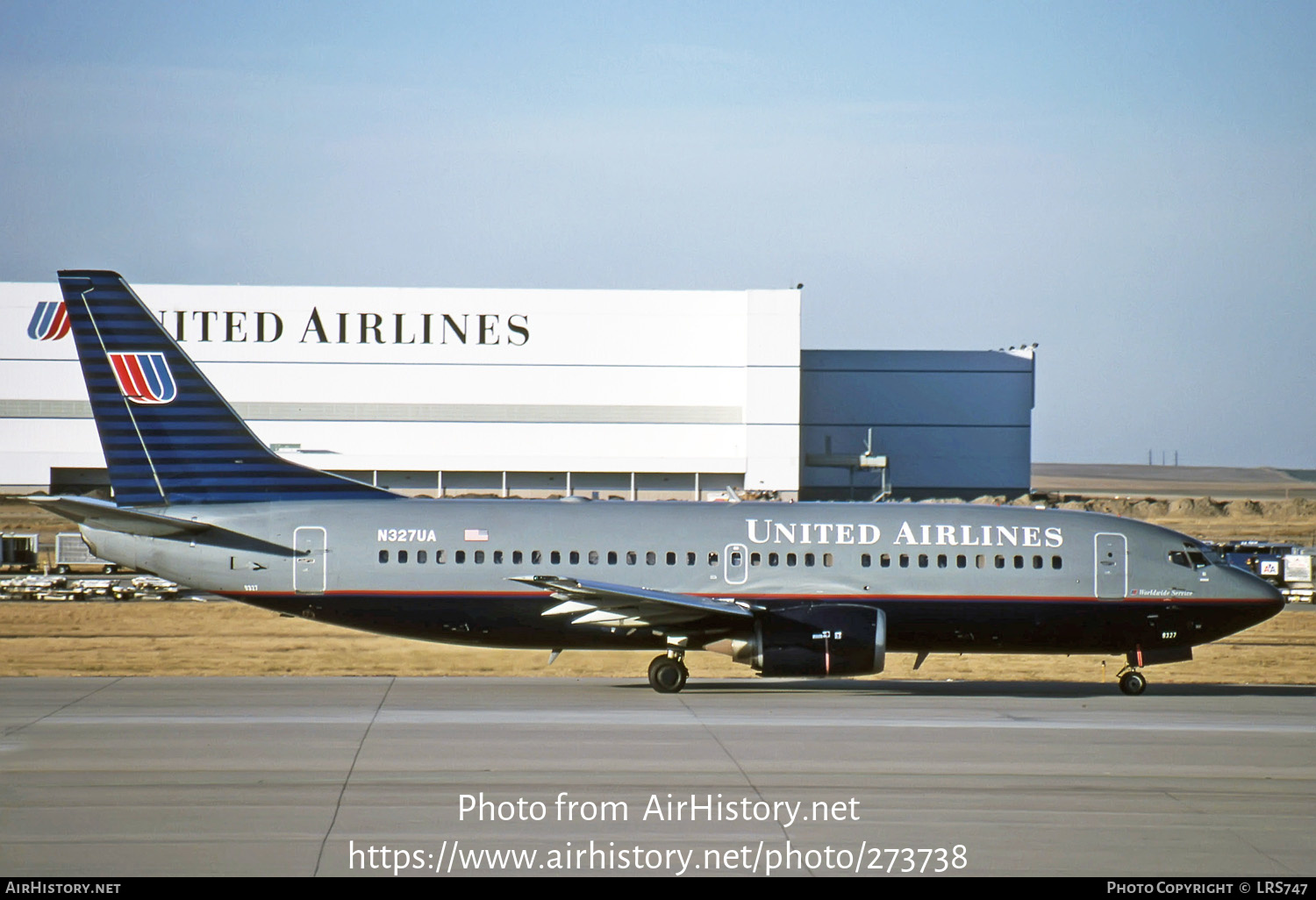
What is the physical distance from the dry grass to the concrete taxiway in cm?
385

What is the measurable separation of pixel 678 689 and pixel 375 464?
58314 mm

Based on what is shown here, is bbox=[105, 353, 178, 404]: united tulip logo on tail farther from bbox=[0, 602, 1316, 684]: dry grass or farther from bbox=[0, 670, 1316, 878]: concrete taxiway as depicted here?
bbox=[0, 602, 1316, 684]: dry grass

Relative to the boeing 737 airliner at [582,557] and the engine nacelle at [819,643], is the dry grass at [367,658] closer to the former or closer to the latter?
the boeing 737 airliner at [582,557]

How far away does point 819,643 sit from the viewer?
2261 cm

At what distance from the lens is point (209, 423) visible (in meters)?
24.8

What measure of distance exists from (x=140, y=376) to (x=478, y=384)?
185ft

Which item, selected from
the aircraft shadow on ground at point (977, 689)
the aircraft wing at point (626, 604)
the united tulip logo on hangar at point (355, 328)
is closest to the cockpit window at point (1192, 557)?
the aircraft shadow on ground at point (977, 689)

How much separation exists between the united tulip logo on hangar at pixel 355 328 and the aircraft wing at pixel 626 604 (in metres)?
58.5

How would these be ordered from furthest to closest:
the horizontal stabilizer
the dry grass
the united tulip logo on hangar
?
1. the united tulip logo on hangar
2. the dry grass
3. the horizontal stabilizer

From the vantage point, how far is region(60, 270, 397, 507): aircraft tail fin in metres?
24.5

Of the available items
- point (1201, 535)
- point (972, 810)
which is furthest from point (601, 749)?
point (1201, 535)

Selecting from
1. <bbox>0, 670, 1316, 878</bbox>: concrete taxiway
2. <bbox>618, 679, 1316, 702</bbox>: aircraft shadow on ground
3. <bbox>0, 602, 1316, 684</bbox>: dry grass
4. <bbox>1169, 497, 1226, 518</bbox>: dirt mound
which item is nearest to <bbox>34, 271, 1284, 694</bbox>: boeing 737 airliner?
<bbox>618, 679, 1316, 702</bbox>: aircraft shadow on ground

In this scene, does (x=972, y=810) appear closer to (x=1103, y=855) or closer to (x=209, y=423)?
(x=1103, y=855)

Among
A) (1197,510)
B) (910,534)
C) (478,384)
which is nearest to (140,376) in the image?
(910,534)
